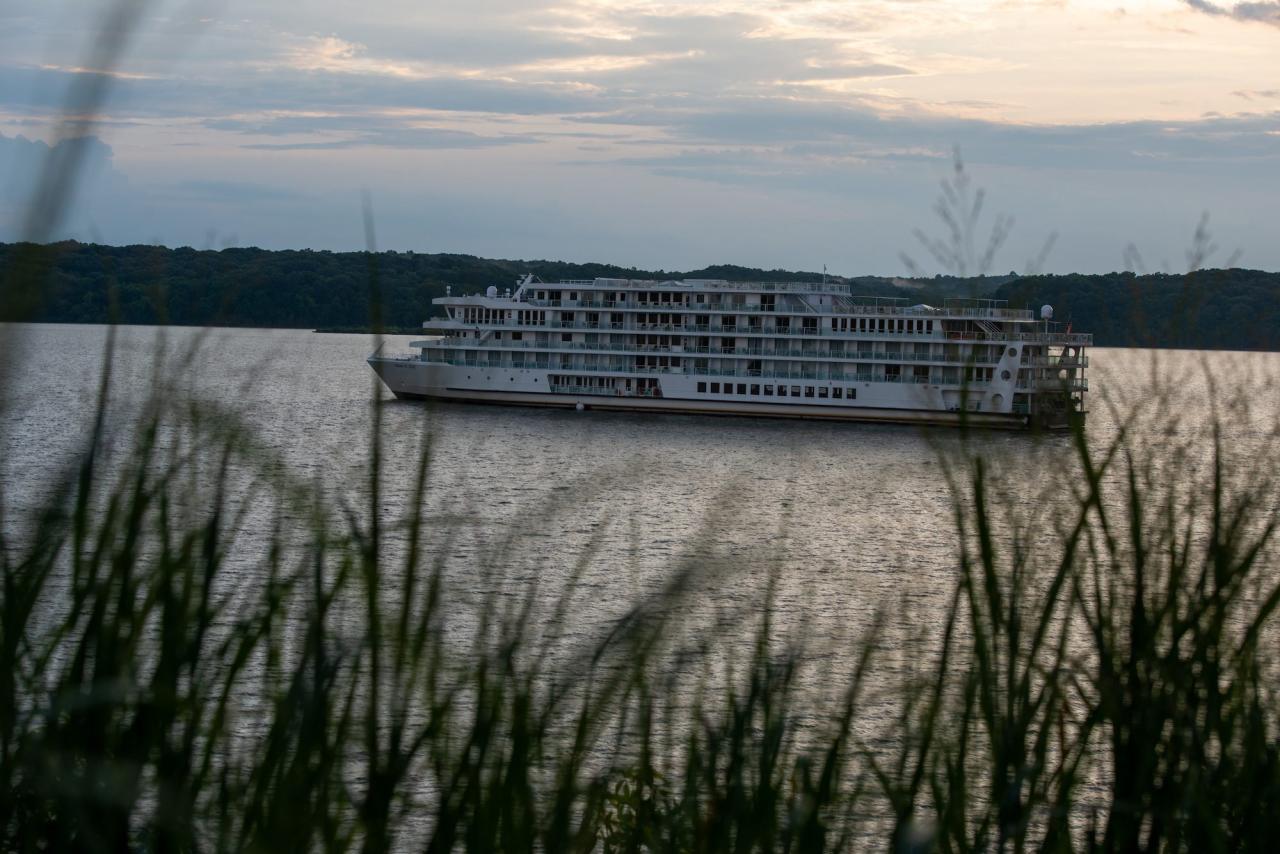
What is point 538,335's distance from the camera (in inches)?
2052

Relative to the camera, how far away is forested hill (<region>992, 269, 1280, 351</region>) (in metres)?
2.49

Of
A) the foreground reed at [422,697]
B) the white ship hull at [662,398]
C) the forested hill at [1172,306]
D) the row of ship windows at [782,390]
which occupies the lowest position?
the white ship hull at [662,398]

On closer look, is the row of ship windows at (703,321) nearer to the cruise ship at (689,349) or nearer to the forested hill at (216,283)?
the cruise ship at (689,349)

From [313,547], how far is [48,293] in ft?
1.80

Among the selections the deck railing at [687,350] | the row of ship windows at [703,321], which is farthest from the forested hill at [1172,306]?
the row of ship windows at [703,321]

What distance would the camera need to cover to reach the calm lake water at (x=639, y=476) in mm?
1700

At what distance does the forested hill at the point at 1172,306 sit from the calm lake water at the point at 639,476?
0.07 meters

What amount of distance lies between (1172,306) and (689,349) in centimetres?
4820

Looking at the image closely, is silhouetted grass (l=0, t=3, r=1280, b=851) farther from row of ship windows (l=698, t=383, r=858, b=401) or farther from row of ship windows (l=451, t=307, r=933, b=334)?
row of ship windows (l=451, t=307, r=933, b=334)

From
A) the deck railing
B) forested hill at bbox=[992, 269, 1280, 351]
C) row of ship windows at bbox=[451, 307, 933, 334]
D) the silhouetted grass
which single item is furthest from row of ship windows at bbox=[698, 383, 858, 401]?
the silhouetted grass

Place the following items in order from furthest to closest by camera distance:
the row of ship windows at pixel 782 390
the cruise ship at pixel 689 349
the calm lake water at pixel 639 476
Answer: the row of ship windows at pixel 782 390, the cruise ship at pixel 689 349, the calm lake water at pixel 639 476

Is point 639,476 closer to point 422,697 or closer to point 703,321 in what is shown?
point 422,697

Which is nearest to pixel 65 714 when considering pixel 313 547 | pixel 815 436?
pixel 313 547

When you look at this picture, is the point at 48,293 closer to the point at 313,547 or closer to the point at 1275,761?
the point at 313,547
